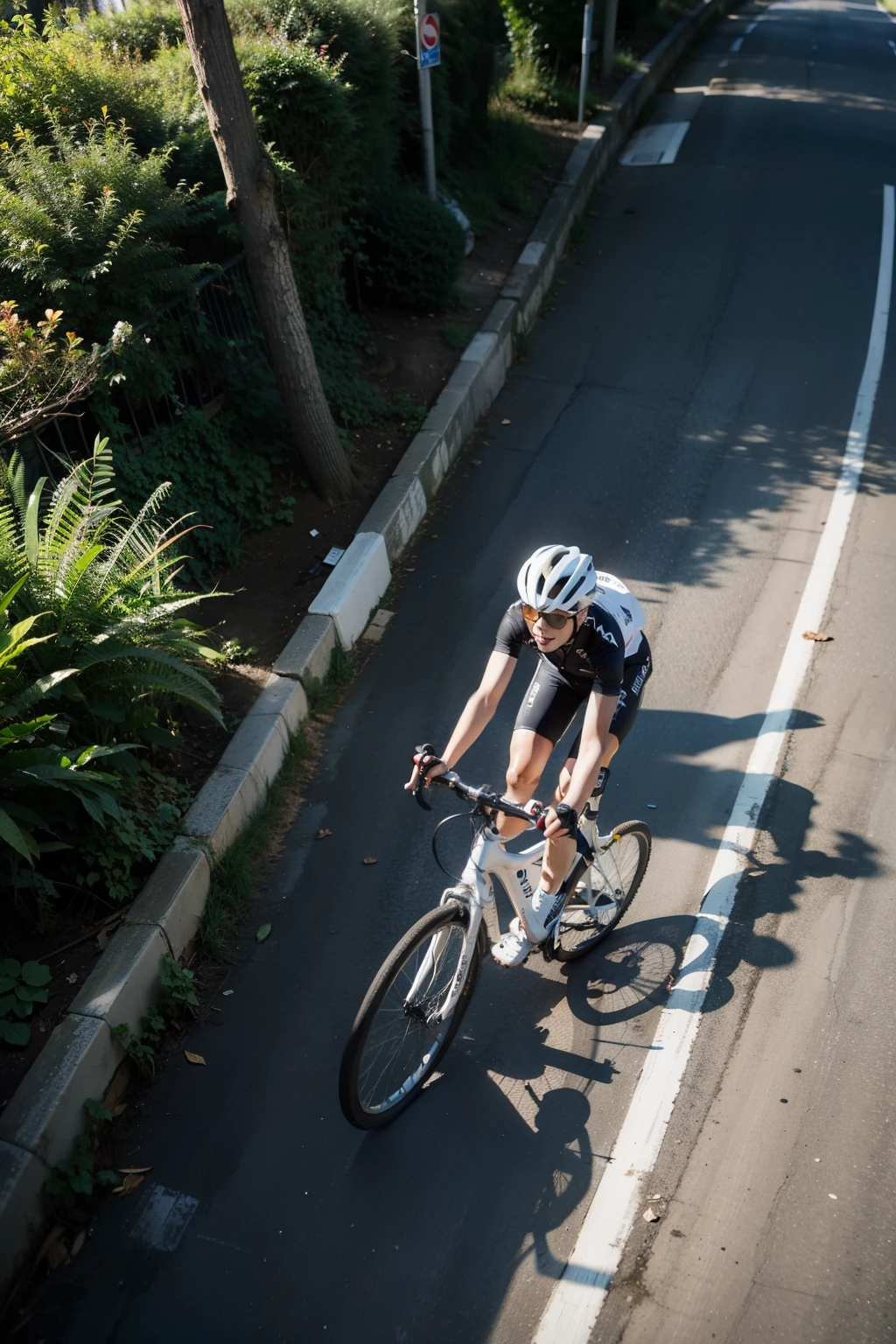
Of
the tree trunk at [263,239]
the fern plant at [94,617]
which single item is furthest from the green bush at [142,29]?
the fern plant at [94,617]

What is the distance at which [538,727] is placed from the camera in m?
4.61

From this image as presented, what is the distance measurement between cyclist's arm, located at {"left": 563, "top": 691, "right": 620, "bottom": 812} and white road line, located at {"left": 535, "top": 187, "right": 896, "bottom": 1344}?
134 cm

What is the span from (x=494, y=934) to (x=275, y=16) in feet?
26.5

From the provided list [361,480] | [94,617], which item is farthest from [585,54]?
[94,617]

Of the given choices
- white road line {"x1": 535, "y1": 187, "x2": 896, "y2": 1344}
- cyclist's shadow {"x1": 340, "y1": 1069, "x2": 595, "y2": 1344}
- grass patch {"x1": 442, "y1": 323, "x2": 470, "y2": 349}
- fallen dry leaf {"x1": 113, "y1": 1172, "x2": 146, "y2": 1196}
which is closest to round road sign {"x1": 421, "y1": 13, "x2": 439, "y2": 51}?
grass patch {"x1": 442, "y1": 323, "x2": 470, "y2": 349}

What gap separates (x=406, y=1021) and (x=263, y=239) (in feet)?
17.6

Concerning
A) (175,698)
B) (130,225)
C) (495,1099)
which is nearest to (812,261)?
(130,225)

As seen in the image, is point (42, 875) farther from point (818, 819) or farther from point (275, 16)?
point (275, 16)

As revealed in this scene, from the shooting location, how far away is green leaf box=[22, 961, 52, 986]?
4547 millimetres

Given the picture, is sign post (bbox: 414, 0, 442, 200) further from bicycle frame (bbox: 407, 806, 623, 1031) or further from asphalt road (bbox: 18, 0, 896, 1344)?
bicycle frame (bbox: 407, 806, 623, 1031)

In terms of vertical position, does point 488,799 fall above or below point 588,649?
below

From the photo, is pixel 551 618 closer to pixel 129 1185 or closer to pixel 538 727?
pixel 538 727

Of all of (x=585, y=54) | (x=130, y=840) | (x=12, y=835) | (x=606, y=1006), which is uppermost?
(x=585, y=54)

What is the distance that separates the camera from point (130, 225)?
20.1ft
